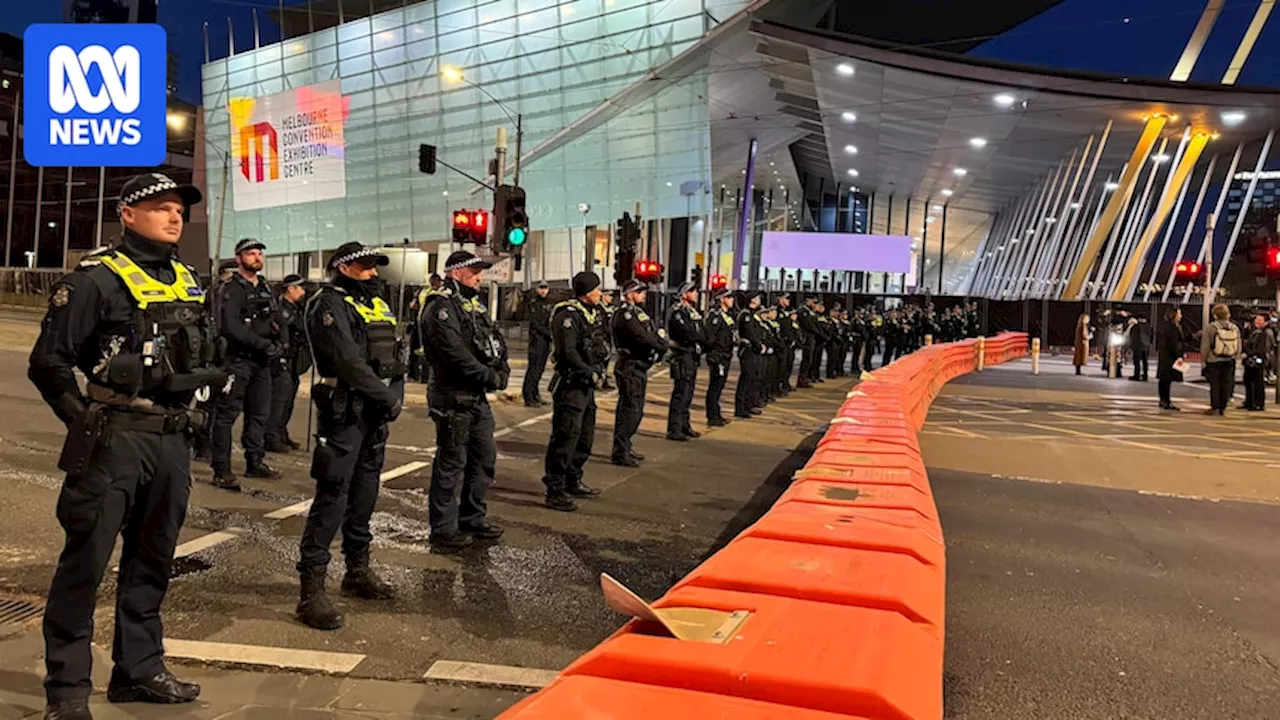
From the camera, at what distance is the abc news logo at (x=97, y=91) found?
20.5 feet

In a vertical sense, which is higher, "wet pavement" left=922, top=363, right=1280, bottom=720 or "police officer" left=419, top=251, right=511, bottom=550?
"police officer" left=419, top=251, right=511, bottom=550

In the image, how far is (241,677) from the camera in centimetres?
366

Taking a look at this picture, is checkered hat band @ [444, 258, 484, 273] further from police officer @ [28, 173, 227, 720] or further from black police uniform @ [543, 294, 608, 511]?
police officer @ [28, 173, 227, 720]

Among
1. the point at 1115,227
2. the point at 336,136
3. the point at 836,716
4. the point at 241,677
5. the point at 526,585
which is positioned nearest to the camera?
the point at 836,716

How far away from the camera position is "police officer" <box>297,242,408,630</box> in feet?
14.5

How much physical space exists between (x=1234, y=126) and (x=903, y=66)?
13.4 m

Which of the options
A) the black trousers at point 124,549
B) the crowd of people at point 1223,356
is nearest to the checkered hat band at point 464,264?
the black trousers at point 124,549

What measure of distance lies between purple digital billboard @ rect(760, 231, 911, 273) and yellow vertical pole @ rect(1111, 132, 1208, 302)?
8.92 m

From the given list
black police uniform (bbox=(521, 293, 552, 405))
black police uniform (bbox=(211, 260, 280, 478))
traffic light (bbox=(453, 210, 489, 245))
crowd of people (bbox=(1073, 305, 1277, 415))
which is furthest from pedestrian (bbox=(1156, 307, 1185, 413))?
black police uniform (bbox=(211, 260, 280, 478))

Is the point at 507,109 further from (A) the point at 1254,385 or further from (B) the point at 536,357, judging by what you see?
(A) the point at 1254,385

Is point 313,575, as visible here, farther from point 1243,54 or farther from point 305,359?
point 1243,54

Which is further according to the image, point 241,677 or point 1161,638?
point 1161,638

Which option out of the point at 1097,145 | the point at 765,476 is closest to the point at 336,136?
the point at 1097,145

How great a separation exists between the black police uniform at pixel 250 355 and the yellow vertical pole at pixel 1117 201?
1178 inches
